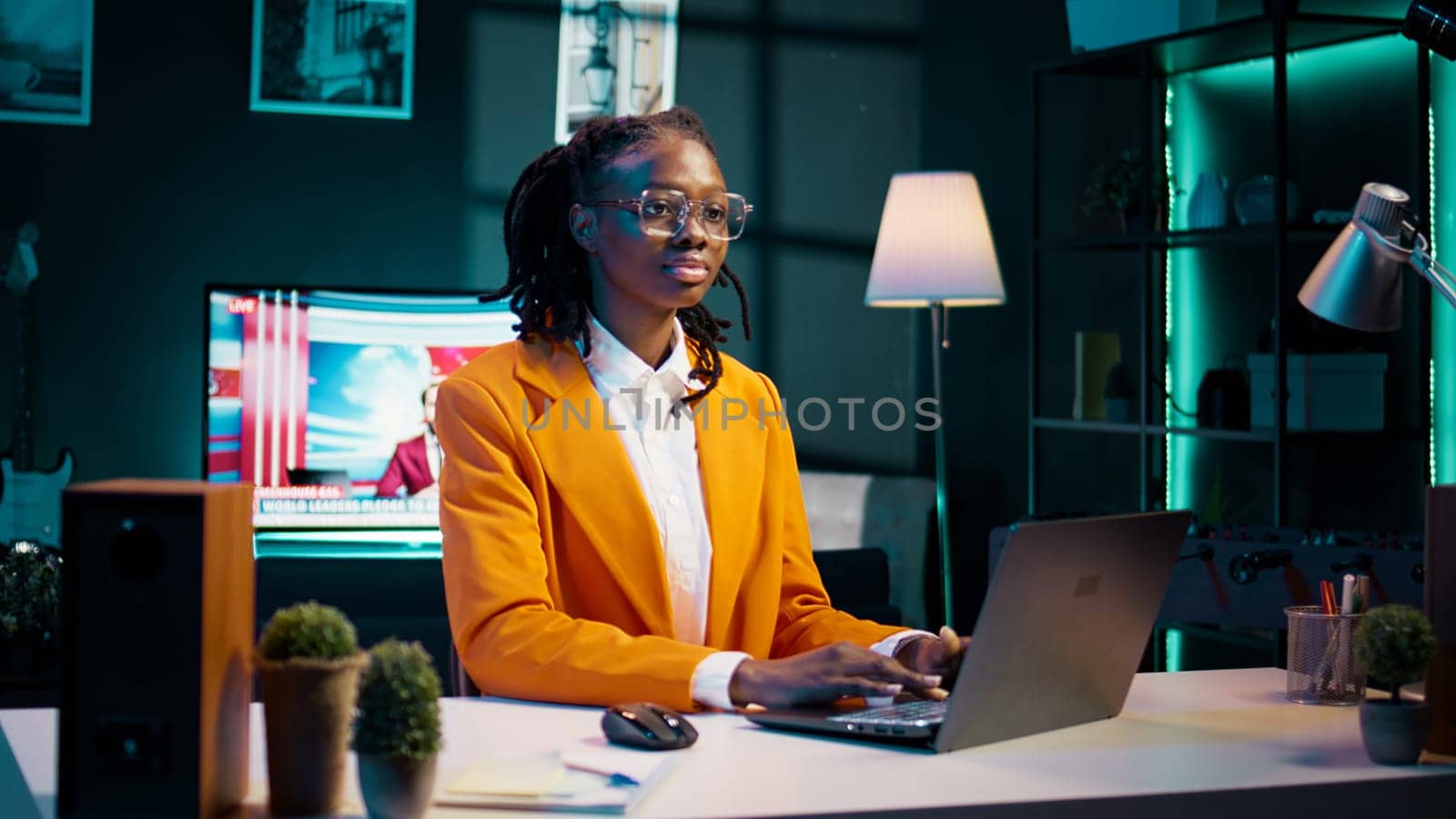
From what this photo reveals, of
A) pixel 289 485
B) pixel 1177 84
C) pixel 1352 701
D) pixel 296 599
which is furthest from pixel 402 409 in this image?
pixel 1352 701

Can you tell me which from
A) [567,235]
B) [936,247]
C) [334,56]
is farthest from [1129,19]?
[567,235]

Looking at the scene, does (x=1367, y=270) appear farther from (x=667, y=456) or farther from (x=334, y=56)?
(x=334, y=56)

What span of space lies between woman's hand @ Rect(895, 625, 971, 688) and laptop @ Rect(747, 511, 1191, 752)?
4.4 inches

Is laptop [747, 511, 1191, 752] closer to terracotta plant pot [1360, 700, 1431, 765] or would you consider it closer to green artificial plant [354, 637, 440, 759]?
terracotta plant pot [1360, 700, 1431, 765]

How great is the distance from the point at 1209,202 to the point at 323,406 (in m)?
2.73

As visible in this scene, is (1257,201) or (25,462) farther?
(25,462)

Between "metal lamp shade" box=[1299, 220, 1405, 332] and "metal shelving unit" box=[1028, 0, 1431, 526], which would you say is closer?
"metal lamp shade" box=[1299, 220, 1405, 332]

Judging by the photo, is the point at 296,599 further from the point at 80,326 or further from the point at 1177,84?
the point at 1177,84

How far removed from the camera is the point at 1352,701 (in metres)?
1.67

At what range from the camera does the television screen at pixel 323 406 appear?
4.71 m

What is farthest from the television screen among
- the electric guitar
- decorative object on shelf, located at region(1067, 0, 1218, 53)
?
decorative object on shelf, located at region(1067, 0, 1218, 53)

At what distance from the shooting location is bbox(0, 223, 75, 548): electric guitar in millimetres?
4480

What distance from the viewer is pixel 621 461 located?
1883 millimetres

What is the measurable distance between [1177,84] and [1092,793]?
13.4 ft
